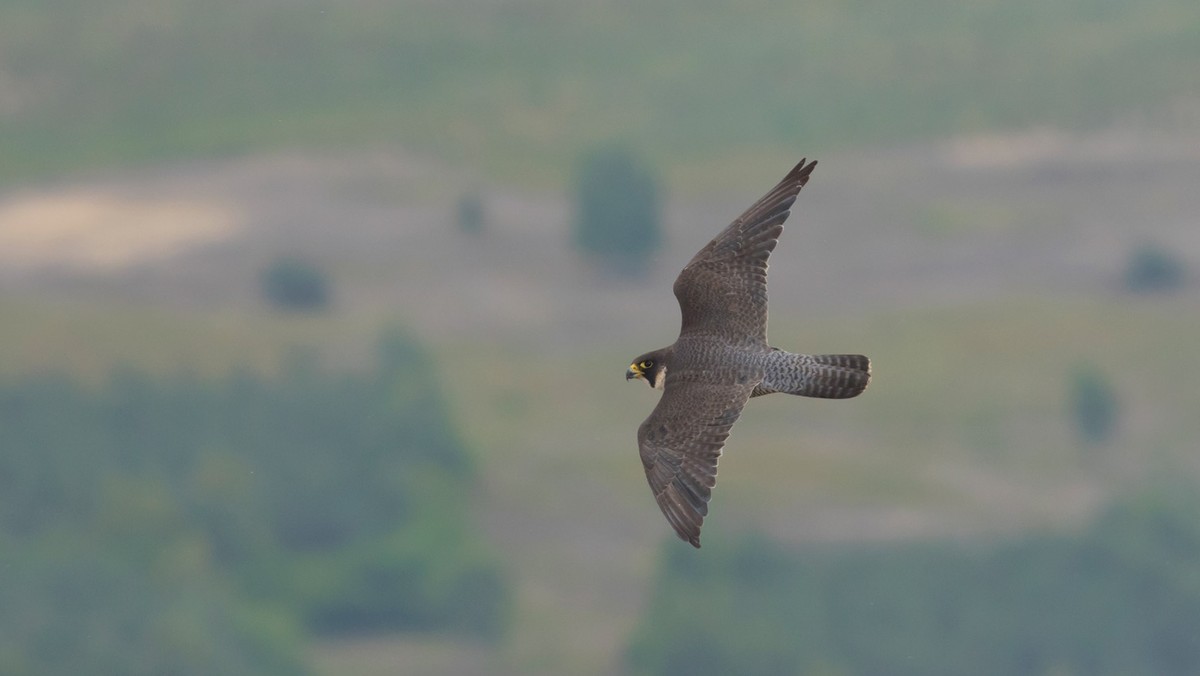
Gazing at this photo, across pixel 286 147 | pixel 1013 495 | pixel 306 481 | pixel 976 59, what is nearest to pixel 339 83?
pixel 286 147

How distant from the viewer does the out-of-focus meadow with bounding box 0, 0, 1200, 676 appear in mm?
140250

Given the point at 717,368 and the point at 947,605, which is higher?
the point at 717,368

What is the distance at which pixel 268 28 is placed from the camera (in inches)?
7067

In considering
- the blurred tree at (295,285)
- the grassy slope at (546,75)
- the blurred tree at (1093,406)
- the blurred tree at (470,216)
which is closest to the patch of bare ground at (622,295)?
the blurred tree at (470,216)

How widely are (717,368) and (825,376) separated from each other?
4.04ft

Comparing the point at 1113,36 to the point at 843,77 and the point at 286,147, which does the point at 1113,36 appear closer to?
the point at 843,77

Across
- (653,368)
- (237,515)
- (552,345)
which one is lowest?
(653,368)

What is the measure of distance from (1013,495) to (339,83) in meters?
61.7

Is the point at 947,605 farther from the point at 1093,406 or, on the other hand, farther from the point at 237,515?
the point at 237,515

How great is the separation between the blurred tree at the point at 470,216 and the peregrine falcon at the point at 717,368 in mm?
129347

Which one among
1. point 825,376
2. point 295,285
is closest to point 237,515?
point 295,285

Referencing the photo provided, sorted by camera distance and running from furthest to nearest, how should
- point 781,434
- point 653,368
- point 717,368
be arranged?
point 781,434 → point 653,368 → point 717,368

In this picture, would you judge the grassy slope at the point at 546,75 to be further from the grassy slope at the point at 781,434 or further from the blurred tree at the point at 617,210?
the grassy slope at the point at 781,434

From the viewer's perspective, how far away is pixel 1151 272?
150750mm
